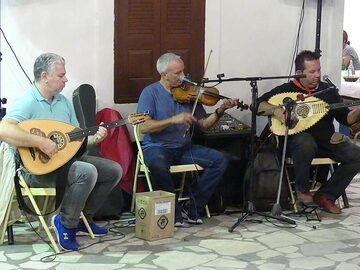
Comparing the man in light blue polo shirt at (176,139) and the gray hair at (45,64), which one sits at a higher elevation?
the gray hair at (45,64)

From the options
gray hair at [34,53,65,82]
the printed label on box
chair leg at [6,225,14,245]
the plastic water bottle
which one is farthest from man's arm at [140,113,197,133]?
the plastic water bottle

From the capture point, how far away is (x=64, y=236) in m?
3.92

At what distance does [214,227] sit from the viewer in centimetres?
449

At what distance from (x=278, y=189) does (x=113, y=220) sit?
1.17m

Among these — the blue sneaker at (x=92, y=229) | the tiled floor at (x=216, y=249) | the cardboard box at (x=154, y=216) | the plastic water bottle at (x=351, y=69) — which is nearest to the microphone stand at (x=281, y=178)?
the tiled floor at (x=216, y=249)

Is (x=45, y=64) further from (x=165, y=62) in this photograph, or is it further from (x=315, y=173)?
(x=315, y=173)

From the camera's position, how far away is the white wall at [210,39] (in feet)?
15.3

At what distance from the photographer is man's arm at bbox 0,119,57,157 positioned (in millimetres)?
3695

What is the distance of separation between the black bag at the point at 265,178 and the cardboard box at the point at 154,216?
792 millimetres

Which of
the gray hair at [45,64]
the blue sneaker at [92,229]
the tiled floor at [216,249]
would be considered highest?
the gray hair at [45,64]

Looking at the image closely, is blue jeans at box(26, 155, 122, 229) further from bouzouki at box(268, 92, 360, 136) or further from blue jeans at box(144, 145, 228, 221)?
bouzouki at box(268, 92, 360, 136)

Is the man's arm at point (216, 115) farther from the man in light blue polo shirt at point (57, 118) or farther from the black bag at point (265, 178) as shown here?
the man in light blue polo shirt at point (57, 118)

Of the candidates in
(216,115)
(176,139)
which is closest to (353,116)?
(216,115)

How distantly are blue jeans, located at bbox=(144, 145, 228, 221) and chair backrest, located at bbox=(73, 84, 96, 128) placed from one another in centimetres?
45
